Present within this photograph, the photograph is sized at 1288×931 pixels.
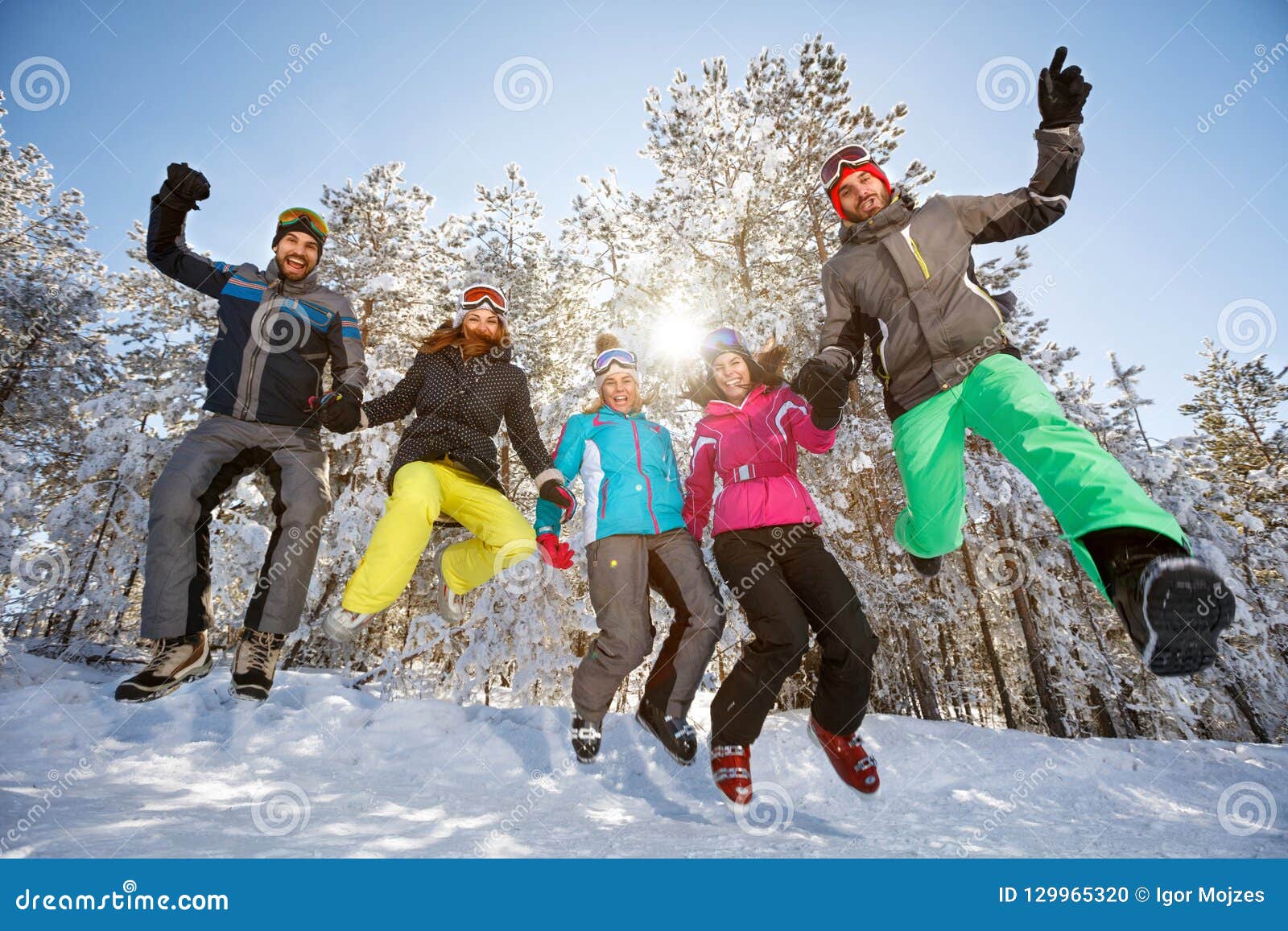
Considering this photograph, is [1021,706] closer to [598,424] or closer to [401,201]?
[598,424]

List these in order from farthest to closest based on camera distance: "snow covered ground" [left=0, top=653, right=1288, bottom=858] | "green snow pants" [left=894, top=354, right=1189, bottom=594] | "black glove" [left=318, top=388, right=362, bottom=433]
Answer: "black glove" [left=318, top=388, right=362, bottom=433] → "snow covered ground" [left=0, top=653, right=1288, bottom=858] → "green snow pants" [left=894, top=354, right=1189, bottom=594]

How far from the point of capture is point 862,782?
11.0 ft

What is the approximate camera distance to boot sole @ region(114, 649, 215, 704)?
2.82 metres

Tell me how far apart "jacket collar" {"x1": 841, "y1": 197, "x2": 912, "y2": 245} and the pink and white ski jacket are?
114 cm

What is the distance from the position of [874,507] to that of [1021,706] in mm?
17984

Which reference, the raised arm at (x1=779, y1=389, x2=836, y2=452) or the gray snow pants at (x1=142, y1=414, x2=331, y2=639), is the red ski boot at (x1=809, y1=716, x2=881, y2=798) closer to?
the raised arm at (x1=779, y1=389, x2=836, y2=452)

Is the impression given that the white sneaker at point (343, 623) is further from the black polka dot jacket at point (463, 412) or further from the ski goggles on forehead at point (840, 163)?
the ski goggles on forehead at point (840, 163)

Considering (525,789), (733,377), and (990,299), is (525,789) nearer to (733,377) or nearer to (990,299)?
(733,377)

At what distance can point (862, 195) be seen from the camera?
364 centimetres

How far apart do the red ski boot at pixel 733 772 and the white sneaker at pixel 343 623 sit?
2255 millimetres

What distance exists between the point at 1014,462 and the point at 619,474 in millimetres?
2383

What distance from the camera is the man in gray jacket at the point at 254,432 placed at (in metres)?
3.15

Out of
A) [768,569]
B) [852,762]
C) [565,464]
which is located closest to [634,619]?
[768,569]

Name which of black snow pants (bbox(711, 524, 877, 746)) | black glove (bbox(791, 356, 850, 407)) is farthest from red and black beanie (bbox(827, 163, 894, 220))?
black snow pants (bbox(711, 524, 877, 746))
